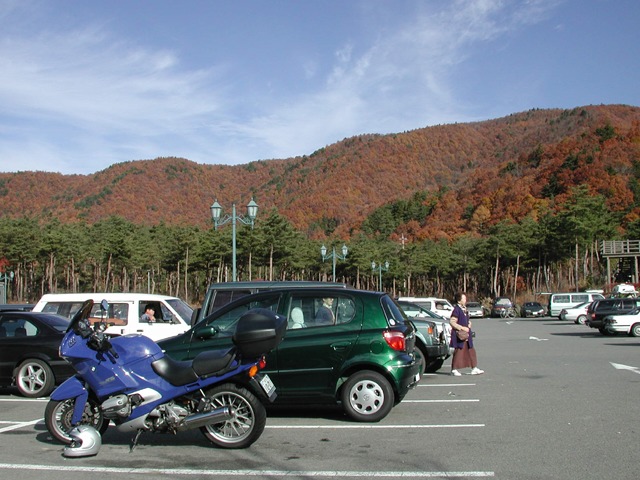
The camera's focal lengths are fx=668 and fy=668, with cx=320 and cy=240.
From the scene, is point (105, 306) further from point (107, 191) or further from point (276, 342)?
point (107, 191)

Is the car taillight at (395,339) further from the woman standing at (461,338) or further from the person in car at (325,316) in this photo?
the woman standing at (461,338)

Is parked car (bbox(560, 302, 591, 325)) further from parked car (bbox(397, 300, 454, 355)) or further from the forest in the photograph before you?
parked car (bbox(397, 300, 454, 355))

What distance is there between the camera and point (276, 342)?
669 cm

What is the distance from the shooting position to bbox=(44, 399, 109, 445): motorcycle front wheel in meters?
7.39

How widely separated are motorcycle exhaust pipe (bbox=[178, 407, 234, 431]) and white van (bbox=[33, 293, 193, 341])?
6.97 metres

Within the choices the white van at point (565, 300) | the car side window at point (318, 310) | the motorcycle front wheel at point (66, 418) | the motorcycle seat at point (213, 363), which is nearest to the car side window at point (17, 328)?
the motorcycle front wheel at point (66, 418)

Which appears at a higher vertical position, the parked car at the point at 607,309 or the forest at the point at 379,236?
the forest at the point at 379,236

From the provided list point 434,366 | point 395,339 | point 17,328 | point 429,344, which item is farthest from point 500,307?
point 395,339

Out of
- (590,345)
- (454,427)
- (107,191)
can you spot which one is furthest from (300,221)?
(454,427)

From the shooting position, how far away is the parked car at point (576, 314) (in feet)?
125

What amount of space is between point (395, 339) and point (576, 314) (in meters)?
33.7

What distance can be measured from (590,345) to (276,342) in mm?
17180

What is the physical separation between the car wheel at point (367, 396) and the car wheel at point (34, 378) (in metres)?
5.58

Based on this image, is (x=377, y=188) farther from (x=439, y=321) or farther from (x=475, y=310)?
(x=439, y=321)
